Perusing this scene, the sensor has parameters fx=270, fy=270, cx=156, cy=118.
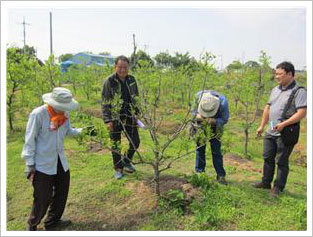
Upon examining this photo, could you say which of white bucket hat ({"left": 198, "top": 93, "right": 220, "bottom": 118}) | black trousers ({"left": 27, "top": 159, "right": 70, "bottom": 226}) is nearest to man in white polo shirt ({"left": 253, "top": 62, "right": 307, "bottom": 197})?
white bucket hat ({"left": 198, "top": 93, "right": 220, "bottom": 118})

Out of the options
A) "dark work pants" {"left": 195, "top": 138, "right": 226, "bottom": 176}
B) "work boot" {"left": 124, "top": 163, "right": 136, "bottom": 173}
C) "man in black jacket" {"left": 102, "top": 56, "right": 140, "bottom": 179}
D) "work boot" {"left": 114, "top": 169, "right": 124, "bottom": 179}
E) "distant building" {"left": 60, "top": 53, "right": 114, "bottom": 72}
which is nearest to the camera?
"man in black jacket" {"left": 102, "top": 56, "right": 140, "bottom": 179}

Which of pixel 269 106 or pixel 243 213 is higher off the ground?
pixel 269 106

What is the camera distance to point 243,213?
11.4 ft

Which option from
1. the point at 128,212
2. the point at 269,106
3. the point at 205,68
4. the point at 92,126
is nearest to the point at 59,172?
the point at 92,126

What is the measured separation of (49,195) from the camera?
3.03 m

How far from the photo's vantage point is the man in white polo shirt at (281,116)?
144 inches

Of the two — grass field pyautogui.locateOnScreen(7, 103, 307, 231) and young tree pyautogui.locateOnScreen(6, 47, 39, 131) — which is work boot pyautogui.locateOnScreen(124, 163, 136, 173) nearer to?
grass field pyautogui.locateOnScreen(7, 103, 307, 231)

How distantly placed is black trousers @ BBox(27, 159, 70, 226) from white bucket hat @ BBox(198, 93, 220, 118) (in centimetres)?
202

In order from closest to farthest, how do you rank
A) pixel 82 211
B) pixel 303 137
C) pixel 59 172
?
pixel 59 172
pixel 82 211
pixel 303 137

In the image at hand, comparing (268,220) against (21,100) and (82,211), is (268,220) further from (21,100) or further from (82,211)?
(21,100)

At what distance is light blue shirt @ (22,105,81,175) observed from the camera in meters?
2.80

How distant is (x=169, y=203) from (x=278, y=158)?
5.74 feet

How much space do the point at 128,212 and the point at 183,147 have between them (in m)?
1.13

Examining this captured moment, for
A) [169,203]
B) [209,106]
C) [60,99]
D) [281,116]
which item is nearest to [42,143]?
[60,99]
